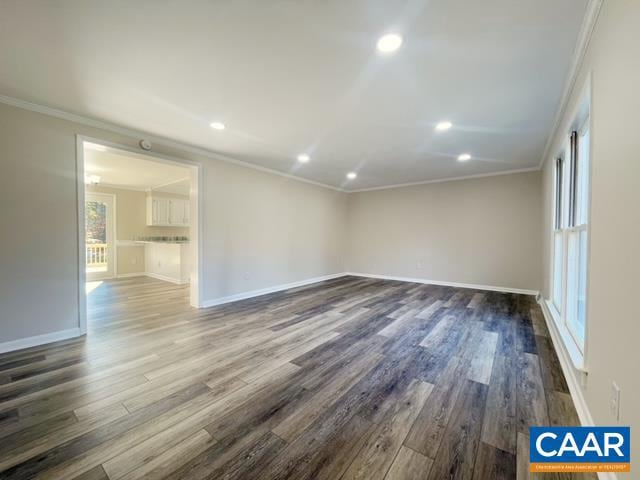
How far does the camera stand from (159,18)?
1.56 meters

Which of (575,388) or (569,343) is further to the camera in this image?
(569,343)

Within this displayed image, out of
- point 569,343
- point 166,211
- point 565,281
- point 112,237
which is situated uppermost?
point 166,211

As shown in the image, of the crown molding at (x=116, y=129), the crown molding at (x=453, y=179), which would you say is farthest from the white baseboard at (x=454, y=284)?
the crown molding at (x=116, y=129)

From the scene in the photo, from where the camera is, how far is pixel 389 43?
1733 millimetres

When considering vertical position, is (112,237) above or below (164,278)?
above

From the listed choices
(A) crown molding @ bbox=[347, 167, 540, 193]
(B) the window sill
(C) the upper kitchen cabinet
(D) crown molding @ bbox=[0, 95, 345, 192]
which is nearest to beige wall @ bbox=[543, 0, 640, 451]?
(B) the window sill

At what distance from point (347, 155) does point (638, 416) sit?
3964 millimetres

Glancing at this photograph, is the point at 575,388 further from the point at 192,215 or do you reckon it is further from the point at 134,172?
the point at 134,172

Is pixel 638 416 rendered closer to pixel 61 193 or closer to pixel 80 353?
pixel 80 353

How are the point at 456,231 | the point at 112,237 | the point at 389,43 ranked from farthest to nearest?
1. the point at 112,237
2. the point at 456,231
3. the point at 389,43

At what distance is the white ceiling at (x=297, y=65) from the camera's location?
1.51 meters

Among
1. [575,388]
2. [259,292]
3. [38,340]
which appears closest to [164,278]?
[259,292]

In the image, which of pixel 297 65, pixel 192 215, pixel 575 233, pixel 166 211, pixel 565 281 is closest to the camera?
pixel 297 65

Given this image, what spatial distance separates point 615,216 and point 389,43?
1.60 m
